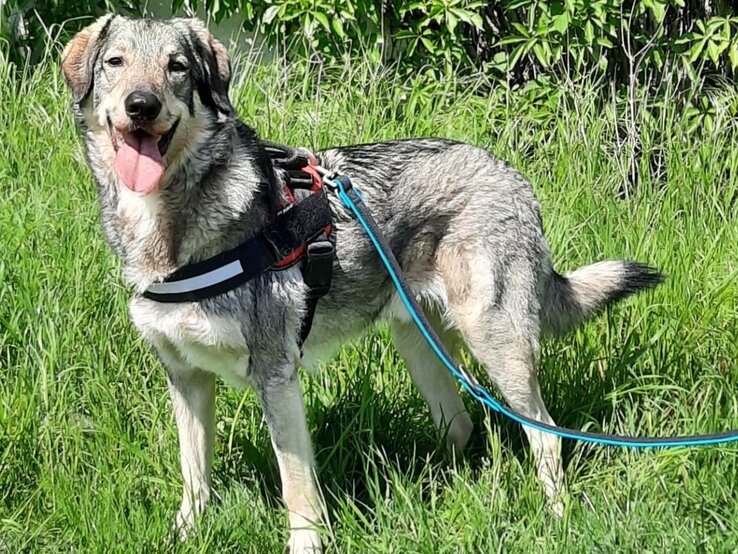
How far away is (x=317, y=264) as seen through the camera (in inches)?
137

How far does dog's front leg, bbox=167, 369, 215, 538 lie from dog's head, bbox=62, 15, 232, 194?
751 millimetres

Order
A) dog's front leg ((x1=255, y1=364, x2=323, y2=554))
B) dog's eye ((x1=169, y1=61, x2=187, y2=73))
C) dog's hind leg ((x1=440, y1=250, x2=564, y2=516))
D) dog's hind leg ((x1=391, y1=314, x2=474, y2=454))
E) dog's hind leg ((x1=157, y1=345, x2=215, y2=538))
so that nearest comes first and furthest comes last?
dog's eye ((x1=169, y1=61, x2=187, y2=73)), dog's front leg ((x1=255, y1=364, x2=323, y2=554)), dog's hind leg ((x1=157, y1=345, x2=215, y2=538)), dog's hind leg ((x1=440, y1=250, x2=564, y2=516)), dog's hind leg ((x1=391, y1=314, x2=474, y2=454))

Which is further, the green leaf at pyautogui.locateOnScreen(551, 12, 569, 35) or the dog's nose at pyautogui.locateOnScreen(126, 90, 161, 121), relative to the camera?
the green leaf at pyautogui.locateOnScreen(551, 12, 569, 35)

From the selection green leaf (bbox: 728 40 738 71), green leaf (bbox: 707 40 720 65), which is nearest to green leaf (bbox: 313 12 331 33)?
green leaf (bbox: 707 40 720 65)

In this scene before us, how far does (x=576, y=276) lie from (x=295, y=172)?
120 cm

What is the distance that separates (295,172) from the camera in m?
3.59

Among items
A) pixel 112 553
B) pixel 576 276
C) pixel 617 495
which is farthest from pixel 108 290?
pixel 617 495

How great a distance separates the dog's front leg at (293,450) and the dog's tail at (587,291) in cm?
107

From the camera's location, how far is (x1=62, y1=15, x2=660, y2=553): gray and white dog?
321cm

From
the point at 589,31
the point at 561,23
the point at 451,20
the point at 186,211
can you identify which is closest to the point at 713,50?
the point at 589,31

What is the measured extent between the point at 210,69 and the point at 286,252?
629 mm

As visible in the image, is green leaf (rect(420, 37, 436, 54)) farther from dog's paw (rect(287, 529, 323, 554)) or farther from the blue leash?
dog's paw (rect(287, 529, 323, 554))

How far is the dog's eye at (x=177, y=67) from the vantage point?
10.4 feet

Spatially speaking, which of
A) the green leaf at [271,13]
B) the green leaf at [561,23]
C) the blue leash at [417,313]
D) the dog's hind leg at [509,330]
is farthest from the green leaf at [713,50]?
the blue leash at [417,313]
